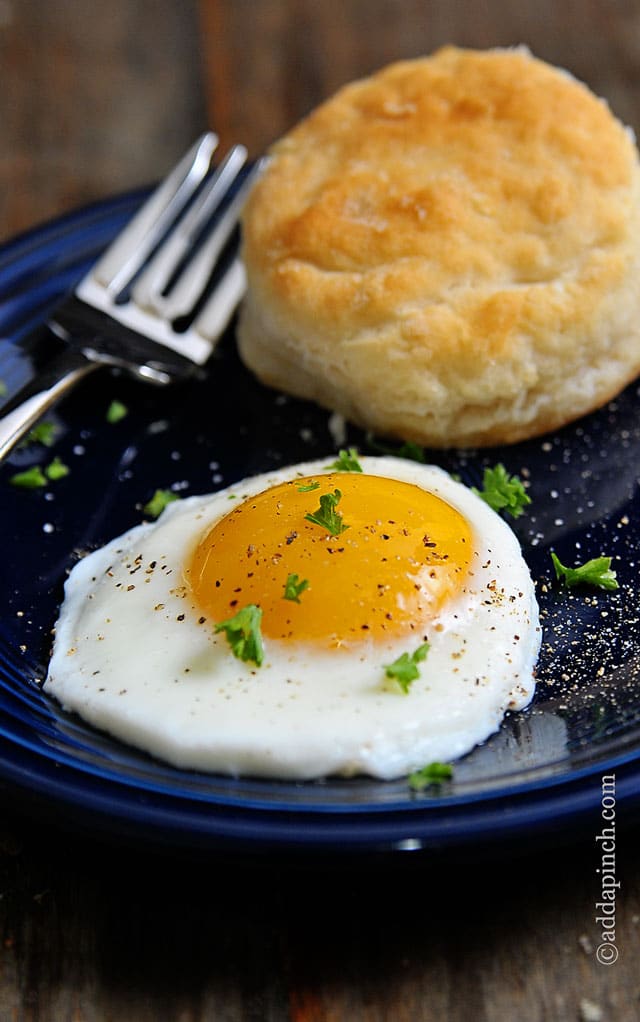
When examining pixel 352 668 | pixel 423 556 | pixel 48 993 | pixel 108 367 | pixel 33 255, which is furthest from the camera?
pixel 33 255

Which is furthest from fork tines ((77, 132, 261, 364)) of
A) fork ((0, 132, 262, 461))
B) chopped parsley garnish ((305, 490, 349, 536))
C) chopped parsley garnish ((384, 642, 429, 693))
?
chopped parsley garnish ((384, 642, 429, 693))

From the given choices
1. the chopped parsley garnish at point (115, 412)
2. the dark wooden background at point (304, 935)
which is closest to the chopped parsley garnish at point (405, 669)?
the dark wooden background at point (304, 935)

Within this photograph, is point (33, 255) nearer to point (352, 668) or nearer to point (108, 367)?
point (108, 367)

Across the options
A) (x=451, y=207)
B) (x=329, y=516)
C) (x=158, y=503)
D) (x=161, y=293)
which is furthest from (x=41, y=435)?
(x=451, y=207)

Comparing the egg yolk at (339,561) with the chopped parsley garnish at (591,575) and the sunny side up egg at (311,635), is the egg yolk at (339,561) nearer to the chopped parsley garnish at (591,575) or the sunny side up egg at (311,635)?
the sunny side up egg at (311,635)

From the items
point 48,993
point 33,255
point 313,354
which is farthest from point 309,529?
point 33,255
